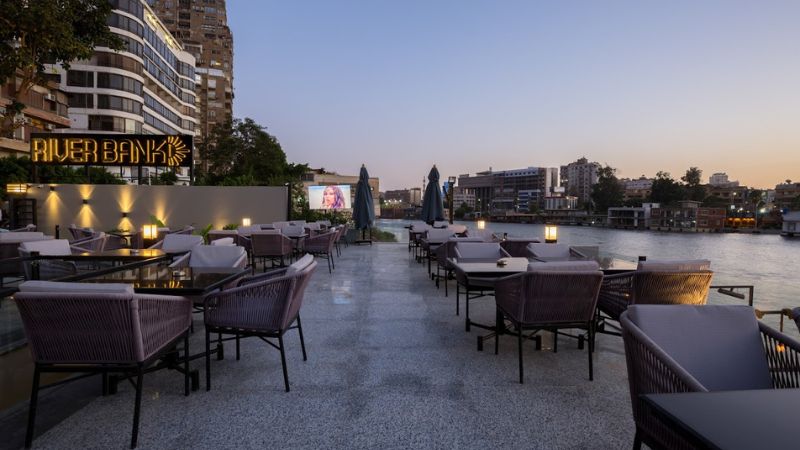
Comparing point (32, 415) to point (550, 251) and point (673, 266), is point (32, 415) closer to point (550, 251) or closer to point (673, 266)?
point (673, 266)

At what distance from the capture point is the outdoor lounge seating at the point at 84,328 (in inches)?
78.4

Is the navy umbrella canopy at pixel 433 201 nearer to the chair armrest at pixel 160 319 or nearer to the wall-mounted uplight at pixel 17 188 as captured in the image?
the chair armrest at pixel 160 319


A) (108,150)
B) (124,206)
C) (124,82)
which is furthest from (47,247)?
(124,82)

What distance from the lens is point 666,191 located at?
315 ft

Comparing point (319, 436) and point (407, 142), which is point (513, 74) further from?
point (319, 436)

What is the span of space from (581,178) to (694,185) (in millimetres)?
78229

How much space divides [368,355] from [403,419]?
→ 1086mm

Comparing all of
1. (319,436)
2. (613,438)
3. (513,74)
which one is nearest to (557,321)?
(613,438)

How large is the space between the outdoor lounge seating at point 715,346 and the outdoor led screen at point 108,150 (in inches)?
514

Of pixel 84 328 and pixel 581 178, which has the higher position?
pixel 581 178

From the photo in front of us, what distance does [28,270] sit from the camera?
3.86m

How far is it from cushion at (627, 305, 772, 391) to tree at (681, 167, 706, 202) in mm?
114140

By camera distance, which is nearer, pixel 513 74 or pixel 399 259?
pixel 399 259

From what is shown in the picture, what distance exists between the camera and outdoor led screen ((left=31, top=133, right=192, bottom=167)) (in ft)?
40.4
